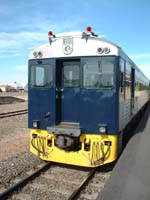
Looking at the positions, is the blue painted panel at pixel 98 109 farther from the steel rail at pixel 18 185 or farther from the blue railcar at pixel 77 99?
the steel rail at pixel 18 185

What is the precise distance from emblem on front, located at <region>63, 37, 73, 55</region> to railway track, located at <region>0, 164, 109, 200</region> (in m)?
2.92

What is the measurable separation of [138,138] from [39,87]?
3630mm

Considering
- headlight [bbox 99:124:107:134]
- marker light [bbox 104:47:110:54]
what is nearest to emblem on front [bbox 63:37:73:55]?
marker light [bbox 104:47:110:54]

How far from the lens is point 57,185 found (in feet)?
22.7

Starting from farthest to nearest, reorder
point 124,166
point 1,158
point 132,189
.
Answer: point 1,158
point 124,166
point 132,189

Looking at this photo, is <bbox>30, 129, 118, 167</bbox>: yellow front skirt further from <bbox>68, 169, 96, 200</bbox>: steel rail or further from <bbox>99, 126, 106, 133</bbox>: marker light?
<bbox>68, 169, 96, 200</bbox>: steel rail

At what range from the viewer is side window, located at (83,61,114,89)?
777 centimetres

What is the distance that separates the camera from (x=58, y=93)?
8508mm

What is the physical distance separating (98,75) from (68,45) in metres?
1.08

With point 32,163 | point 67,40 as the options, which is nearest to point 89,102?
point 67,40

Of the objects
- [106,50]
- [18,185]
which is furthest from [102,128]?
[18,185]

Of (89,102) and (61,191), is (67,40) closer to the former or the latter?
(89,102)

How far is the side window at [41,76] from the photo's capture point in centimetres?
846

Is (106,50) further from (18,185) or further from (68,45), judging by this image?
(18,185)
